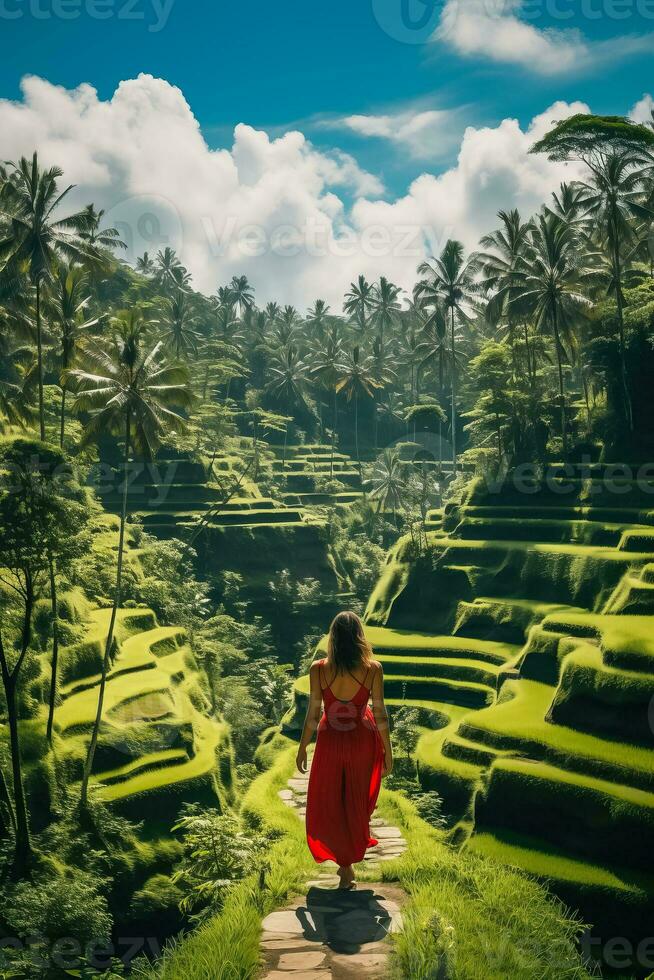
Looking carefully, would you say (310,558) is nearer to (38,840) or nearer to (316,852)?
(38,840)

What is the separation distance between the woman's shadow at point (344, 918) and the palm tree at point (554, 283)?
30.5 m

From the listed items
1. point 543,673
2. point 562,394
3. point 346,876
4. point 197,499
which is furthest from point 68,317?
point 197,499

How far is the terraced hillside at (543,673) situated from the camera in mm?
14602

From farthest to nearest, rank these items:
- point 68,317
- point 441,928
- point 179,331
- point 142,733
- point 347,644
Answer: point 179,331, point 68,317, point 142,733, point 347,644, point 441,928

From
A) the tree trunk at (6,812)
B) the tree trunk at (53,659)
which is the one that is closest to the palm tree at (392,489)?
the tree trunk at (53,659)

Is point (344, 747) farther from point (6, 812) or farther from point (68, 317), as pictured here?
point (68, 317)

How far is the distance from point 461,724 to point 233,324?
2215 inches

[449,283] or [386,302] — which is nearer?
[449,283]

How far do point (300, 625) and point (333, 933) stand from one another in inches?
1482

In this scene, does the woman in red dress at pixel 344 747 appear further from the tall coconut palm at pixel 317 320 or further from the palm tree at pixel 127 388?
the tall coconut palm at pixel 317 320

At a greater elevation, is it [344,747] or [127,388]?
[127,388]

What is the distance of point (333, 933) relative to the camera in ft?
18.0

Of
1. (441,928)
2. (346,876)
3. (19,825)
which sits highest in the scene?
(441,928)

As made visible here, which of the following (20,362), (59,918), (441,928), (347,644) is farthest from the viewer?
(20,362)
